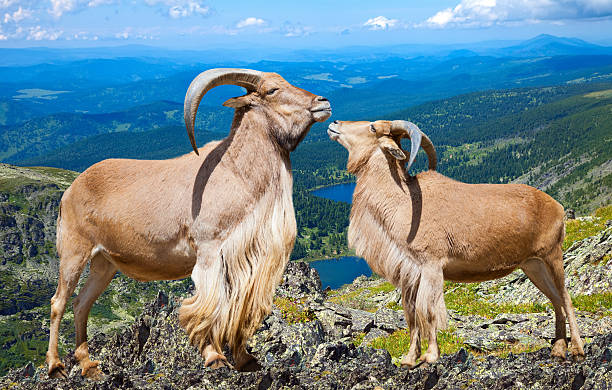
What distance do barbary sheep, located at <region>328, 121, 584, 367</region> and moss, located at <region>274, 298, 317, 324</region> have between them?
2.60 m

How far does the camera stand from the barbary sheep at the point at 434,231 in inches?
327

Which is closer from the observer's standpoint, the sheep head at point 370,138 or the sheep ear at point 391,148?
the sheep ear at point 391,148

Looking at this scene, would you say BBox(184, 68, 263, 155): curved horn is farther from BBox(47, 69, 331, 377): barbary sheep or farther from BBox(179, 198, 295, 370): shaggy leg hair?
BBox(179, 198, 295, 370): shaggy leg hair

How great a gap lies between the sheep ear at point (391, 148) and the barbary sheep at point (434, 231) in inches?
0.8

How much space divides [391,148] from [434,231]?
1656 millimetres

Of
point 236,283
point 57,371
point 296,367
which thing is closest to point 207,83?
point 236,283

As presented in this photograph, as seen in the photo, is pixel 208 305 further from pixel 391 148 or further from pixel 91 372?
pixel 391 148

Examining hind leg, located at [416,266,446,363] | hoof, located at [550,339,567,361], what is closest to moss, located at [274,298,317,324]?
hind leg, located at [416,266,446,363]

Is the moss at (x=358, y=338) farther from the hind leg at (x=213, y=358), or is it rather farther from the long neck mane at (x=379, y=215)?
the hind leg at (x=213, y=358)

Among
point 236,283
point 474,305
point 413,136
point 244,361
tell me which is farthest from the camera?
point 474,305

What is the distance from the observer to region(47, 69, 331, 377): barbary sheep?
23.6ft

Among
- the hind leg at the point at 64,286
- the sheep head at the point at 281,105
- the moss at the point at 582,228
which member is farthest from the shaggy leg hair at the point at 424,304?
the moss at the point at 582,228

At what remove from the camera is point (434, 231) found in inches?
329

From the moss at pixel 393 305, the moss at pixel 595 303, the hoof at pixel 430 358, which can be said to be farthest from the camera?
the moss at pixel 393 305
